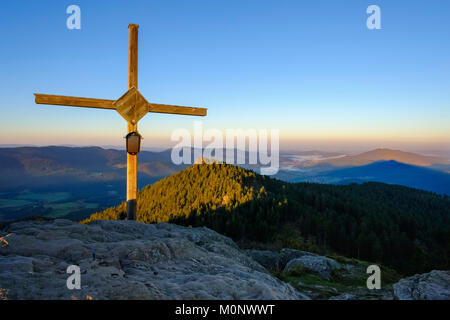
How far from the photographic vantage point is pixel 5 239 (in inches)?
195

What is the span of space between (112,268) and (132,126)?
5.59 metres

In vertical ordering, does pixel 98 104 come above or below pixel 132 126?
above

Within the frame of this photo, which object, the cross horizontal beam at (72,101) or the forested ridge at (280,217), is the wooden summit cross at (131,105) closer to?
the cross horizontal beam at (72,101)

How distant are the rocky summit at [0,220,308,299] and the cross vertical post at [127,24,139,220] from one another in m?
1.94

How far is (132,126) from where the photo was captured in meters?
8.77

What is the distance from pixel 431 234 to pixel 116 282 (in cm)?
10456

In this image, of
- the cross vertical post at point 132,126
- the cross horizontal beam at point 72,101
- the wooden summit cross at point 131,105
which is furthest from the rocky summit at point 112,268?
the cross horizontal beam at point 72,101

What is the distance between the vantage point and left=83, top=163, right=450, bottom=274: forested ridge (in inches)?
1954

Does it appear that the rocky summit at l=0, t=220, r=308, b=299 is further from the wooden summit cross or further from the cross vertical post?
the wooden summit cross

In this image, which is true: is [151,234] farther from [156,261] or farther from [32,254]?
[32,254]

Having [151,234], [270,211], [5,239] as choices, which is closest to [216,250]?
[151,234]

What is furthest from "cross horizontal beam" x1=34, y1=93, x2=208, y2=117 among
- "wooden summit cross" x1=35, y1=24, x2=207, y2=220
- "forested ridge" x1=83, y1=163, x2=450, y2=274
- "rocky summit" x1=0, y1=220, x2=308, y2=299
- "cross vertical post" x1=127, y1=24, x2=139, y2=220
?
"forested ridge" x1=83, y1=163, x2=450, y2=274

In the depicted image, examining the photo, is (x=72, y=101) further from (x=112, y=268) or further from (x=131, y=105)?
(x=112, y=268)

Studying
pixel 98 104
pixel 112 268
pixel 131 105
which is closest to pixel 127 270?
pixel 112 268
